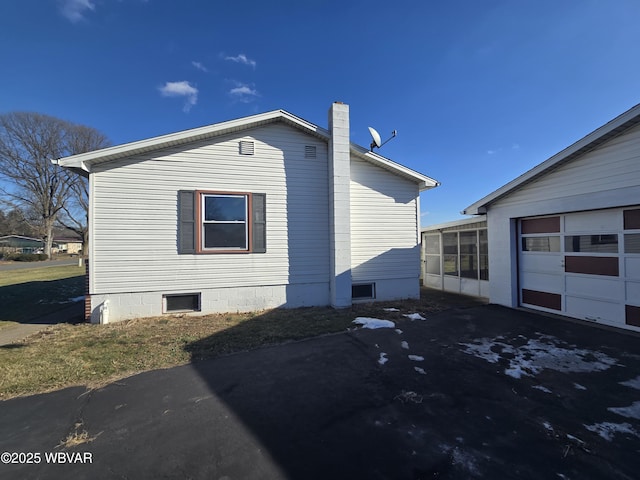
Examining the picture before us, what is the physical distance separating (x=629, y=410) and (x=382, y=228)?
21.5 ft

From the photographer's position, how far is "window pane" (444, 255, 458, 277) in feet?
36.7

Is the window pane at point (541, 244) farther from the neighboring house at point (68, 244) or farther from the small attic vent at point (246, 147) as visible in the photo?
the neighboring house at point (68, 244)

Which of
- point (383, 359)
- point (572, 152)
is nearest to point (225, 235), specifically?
point (383, 359)

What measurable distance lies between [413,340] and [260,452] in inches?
152

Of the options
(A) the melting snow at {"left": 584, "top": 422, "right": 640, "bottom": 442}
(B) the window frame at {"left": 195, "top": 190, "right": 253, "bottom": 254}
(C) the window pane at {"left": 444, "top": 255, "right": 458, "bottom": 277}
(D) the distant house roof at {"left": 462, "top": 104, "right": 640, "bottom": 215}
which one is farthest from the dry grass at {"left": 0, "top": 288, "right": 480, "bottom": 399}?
(A) the melting snow at {"left": 584, "top": 422, "right": 640, "bottom": 442}

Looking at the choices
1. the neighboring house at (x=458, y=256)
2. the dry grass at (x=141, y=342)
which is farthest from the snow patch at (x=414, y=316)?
the neighboring house at (x=458, y=256)

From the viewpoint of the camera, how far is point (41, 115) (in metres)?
30.3

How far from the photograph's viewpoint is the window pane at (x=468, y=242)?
10.2m

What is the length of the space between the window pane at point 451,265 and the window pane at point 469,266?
0.97 ft

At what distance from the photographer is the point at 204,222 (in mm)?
7641

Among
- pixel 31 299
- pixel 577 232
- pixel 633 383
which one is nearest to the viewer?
pixel 633 383

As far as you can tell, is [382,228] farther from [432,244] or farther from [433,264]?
[433,264]

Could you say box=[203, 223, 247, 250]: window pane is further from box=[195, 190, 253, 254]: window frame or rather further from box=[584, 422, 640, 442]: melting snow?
box=[584, 422, 640, 442]: melting snow

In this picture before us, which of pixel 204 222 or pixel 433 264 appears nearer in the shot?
pixel 204 222
